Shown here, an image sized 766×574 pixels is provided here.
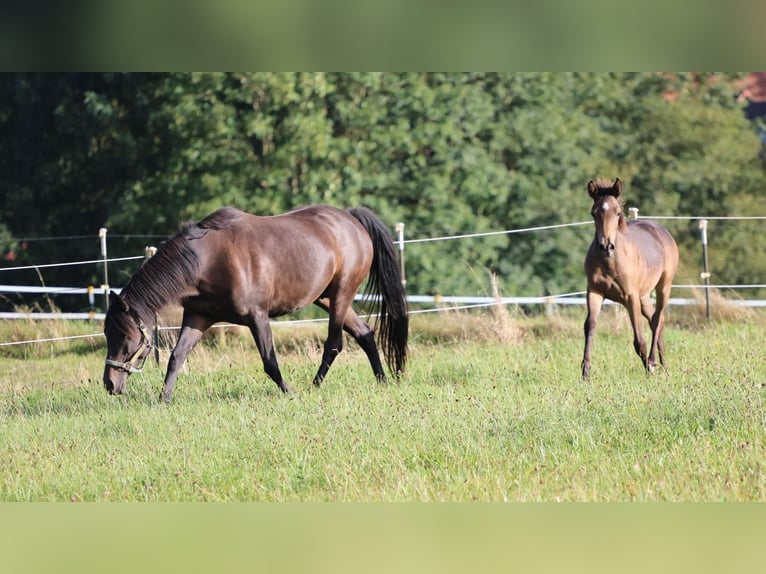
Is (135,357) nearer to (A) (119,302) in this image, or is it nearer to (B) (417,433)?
(A) (119,302)

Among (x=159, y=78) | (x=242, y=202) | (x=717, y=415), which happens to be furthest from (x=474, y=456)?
(x=159, y=78)

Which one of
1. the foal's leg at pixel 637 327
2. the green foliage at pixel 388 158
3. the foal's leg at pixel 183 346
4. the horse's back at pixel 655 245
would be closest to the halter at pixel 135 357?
the foal's leg at pixel 183 346

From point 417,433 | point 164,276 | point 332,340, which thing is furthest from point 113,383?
point 417,433

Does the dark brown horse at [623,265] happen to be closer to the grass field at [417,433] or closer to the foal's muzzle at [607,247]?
the foal's muzzle at [607,247]

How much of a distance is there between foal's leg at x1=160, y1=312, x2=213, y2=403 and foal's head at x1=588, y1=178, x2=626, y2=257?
3535mm

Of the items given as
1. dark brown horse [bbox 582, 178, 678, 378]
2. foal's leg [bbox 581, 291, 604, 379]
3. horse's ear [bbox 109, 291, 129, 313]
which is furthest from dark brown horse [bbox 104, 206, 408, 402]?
dark brown horse [bbox 582, 178, 678, 378]

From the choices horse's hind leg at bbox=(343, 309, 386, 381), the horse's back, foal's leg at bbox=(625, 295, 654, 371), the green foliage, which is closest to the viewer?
foal's leg at bbox=(625, 295, 654, 371)

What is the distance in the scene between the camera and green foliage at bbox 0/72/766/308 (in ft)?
59.4

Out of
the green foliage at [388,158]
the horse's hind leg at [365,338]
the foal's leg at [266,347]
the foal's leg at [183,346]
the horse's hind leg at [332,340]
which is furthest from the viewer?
the green foliage at [388,158]

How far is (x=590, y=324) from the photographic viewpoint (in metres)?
9.34

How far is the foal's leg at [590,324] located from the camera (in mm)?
9070

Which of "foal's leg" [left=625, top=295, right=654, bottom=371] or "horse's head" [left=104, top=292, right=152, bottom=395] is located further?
"foal's leg" [left=625, top=295, right=654, bottom=371]

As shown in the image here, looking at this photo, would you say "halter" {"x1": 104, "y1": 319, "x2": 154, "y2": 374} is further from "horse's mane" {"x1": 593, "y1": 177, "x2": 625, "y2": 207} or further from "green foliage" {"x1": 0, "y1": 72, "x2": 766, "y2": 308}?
"green foliage" {"x1": 0, "y1": 72, "x2": 766, "y2": 308}

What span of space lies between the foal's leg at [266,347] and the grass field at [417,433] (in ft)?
0.49
